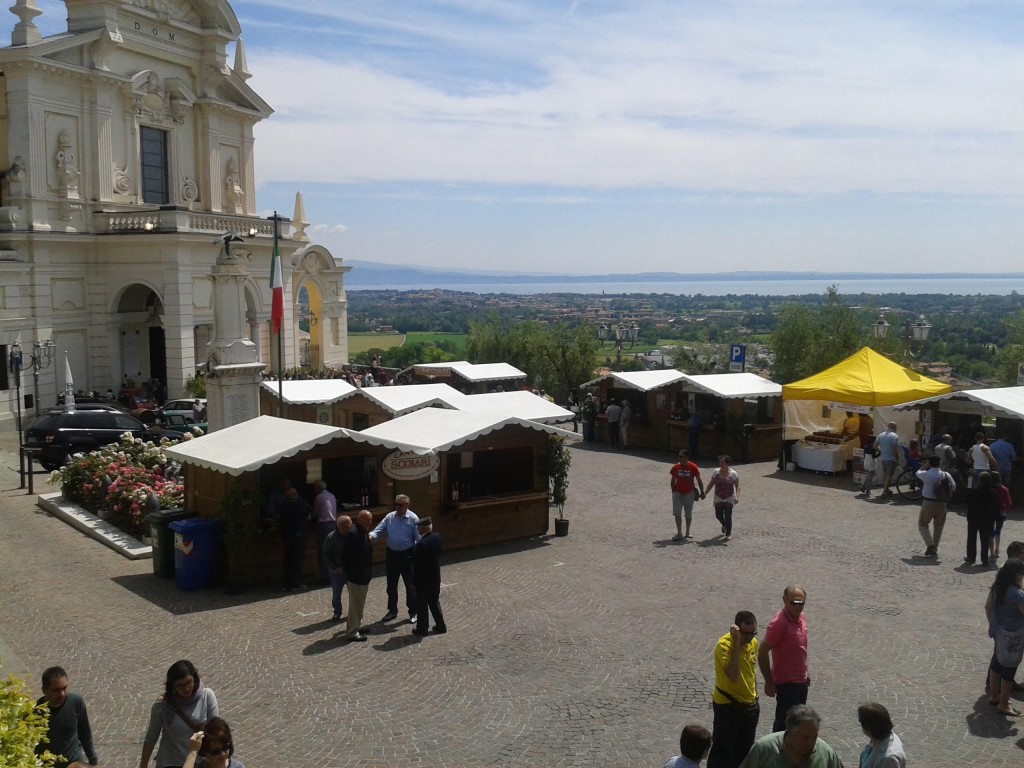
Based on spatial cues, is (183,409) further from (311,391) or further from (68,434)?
(68,434)

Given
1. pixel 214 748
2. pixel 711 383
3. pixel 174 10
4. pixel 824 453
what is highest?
pixel 174 10

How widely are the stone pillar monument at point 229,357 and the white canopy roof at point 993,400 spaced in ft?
48.0

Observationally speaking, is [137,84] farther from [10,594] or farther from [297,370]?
[10,594]

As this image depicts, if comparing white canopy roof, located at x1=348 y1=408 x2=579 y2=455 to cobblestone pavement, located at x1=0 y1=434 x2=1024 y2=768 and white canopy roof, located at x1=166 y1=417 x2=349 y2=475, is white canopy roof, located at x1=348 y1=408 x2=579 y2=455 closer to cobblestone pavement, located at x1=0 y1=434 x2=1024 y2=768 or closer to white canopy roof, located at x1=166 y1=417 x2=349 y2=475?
white canopy roof, located at x1=166 y1=417 x2=349 y2=475

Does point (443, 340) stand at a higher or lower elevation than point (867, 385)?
lower

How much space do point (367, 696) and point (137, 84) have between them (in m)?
33.1

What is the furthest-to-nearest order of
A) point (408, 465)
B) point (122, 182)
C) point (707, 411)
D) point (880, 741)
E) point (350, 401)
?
point (122, 182) < point (707, 411) < point (350, 401) < point (408, 465) < point (880, 741)

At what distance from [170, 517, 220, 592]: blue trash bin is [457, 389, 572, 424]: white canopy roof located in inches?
304

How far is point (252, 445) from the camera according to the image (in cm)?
1428

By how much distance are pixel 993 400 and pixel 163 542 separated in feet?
54.0

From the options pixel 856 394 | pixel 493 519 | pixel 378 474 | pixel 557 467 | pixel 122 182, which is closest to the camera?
pixel 378 474

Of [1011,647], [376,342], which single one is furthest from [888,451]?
[376,342]

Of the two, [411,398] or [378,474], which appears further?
[411,398]

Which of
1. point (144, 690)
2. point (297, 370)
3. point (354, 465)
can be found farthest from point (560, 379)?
point (144, 690)
